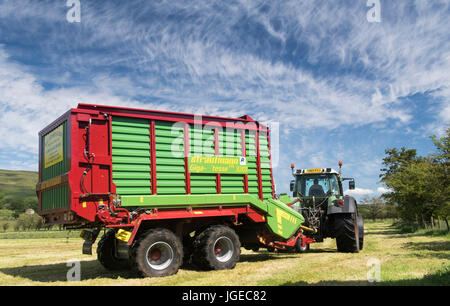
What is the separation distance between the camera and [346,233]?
12859 millimetres

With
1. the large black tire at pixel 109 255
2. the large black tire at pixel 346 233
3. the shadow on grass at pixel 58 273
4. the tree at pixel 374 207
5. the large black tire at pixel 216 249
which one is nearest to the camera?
the shadow on grass at pixel 58 273

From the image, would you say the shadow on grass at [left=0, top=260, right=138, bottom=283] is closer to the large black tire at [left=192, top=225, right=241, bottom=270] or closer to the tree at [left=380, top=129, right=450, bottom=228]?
the large black tire at [left=192, top=225, right=241, bottom=270]

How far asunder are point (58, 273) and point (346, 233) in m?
8.35

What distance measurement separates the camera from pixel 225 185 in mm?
10391

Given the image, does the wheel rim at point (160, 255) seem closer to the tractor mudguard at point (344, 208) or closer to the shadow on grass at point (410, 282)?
the shadow on grass at point (410, 282)

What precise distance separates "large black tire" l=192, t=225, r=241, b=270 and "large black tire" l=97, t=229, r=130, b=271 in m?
1.94

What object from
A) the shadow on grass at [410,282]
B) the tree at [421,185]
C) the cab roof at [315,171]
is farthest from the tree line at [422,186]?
the shadow on grass at [410,282]

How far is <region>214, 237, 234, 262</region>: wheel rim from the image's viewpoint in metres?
9.87

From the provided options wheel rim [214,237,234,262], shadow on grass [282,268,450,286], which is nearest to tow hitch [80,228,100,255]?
wheel rim [214,237,234,262]

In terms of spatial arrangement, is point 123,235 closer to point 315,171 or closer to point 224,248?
point 224,248

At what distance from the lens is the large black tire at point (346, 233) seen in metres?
12.9

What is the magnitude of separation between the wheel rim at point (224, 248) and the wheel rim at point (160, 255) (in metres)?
1.37

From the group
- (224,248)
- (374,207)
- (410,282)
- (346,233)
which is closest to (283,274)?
(224,248)
